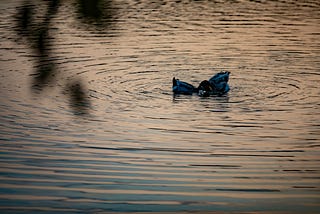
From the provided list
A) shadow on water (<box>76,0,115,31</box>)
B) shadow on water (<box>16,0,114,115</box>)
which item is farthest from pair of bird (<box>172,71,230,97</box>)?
shadow on water (<box>76,0,115,31</box>)

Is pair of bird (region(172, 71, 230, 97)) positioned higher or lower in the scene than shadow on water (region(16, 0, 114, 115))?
higher

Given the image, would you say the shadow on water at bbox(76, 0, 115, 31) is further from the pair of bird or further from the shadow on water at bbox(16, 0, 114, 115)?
the pair of bird

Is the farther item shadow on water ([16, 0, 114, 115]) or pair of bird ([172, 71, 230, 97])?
shadow on water ([16, 0, 114, 115])

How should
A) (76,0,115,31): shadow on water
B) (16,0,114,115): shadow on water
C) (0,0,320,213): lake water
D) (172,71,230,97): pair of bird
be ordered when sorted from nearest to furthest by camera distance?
(0,0,320,213): lake water → (172,71,230,97): pair of bird → (16,0,114,115): shadow on water → (76,0,115,31): shadow on water

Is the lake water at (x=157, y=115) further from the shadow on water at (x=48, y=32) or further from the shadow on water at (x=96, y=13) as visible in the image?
the shadow on water at (x=96, y=13)

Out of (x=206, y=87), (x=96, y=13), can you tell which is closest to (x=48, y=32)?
(x=96, y=13)

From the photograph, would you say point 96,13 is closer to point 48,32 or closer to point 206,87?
point 48,32

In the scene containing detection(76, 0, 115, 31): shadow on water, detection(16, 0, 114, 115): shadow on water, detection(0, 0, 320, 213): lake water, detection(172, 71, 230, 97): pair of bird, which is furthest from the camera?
detection(76, 0, 115, 31): shadow on water

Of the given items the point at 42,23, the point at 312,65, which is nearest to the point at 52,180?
the point at 312,65

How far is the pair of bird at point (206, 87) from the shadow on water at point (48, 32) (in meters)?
1.96

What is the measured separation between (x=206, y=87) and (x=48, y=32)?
10.1m

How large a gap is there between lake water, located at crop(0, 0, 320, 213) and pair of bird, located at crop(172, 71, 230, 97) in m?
0.20

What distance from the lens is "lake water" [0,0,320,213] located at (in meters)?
10.4

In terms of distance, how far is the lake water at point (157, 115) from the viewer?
34.2ft
